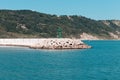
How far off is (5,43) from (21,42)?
8.79 metres

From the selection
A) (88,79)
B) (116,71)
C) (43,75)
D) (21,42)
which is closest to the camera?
(88,79)

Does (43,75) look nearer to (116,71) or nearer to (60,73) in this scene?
(60,73)

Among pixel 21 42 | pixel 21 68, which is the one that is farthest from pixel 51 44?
pixel 21 68

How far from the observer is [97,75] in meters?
62.1

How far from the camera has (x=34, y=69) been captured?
2766 inches

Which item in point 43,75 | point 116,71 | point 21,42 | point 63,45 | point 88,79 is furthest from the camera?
point 21,42

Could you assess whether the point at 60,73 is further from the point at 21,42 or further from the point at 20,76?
the point at 21,42

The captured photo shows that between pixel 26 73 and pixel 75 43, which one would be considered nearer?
pixel 26 73

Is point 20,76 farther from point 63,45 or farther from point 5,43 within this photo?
point 5,43

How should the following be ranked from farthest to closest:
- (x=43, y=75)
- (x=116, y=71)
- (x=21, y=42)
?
(x=21, y=42)
(x=116, y=71)
(x=43, y=75)

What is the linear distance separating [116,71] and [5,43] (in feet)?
331

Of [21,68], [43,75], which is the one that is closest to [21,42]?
[21,68]

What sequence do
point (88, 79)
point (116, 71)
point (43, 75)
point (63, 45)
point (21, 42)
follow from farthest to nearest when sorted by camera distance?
point (21, 42)
point (63, 45)
point (116, 71)
point (43, 75)
point (88, 79)

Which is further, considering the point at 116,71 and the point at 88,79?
the point at 116,71
